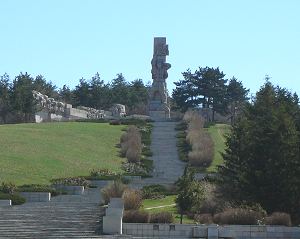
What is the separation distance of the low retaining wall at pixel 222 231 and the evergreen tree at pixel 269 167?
3.71 meters

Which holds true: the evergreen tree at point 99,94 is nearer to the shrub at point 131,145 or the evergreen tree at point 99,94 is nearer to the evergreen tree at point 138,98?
the evergreen tree at point 138,98

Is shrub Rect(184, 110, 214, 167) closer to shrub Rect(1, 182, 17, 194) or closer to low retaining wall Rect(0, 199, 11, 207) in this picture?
shrub Rect(1, 182, 17, 194)

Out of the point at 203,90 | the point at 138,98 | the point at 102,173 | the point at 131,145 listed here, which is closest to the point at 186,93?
the point at 203,90

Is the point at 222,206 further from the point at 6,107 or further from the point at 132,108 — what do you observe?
the point at 132,108

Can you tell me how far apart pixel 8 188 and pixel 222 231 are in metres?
12.5

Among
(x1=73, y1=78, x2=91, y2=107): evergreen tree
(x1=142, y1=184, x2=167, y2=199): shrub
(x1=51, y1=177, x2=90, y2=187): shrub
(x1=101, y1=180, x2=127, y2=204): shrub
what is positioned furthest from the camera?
(x1=73, y1=78, x2=91, y2=107): evergreen tree

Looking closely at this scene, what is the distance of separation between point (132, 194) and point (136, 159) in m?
21.5

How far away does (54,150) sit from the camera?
4709 centimetres

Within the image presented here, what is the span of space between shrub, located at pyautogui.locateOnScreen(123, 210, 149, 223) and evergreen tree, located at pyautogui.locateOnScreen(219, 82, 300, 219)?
16.4 ft

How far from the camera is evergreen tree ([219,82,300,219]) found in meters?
27.2

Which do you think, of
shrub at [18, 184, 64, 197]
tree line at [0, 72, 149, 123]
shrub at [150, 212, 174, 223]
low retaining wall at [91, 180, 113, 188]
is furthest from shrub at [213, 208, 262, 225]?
tree line at [0, 72, 149, 123]

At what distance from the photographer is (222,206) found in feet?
89.6

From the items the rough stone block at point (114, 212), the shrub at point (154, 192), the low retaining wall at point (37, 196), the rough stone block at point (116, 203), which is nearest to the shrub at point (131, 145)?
the shrub at point (154, 192)

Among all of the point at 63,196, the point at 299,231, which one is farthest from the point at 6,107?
the point at 299,231
